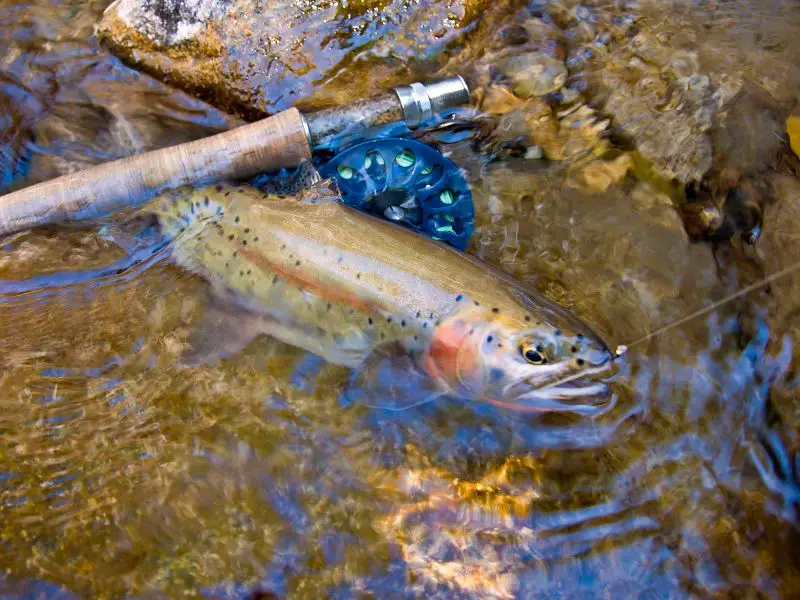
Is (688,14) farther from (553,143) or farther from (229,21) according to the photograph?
(229,21)

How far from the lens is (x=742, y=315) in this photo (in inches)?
120

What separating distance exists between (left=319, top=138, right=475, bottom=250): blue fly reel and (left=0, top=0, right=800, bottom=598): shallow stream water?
0.24 meters

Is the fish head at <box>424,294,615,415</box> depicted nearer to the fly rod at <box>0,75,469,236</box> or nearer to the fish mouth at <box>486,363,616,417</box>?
the fish mouth at <box>486,363,616,417</box>

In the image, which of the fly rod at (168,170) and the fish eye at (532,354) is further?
the fly rod at (168,170)

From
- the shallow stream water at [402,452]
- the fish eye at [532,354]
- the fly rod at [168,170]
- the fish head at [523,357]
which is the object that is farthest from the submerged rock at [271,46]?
the fish eye at [532,354]

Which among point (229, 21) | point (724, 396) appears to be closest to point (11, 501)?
point (229, 21)

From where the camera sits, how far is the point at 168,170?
315 centimetres

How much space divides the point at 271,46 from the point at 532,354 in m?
2.49

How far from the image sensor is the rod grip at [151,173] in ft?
10.2

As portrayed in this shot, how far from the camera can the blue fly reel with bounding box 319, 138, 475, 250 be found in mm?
3254

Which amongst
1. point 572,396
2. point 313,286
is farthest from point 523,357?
point 313,286

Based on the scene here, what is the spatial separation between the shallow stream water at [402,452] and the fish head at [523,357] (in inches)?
6.3

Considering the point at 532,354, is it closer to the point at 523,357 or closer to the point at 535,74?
the point at 523,357

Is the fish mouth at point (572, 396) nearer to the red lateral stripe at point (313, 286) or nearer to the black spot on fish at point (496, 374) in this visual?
the black spot on fish at point (496, 374)
